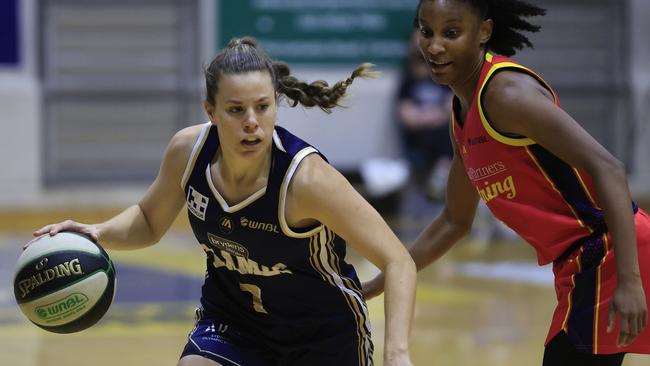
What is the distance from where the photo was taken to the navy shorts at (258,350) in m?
3.55

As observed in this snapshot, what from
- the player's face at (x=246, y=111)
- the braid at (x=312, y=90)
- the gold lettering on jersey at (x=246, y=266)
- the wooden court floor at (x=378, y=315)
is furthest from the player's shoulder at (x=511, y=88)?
the wooden court floor at (x=378, y=315)

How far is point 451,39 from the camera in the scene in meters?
3.40

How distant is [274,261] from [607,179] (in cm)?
103

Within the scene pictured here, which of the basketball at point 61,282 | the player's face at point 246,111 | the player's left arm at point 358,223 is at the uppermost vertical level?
the player's face at point 246,111

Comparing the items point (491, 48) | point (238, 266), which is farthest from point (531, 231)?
point (238, 266)

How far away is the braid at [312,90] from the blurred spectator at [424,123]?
7.84 m

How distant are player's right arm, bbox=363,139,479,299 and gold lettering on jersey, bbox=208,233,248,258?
1.80ft

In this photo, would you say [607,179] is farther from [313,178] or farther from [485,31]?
[313,178]

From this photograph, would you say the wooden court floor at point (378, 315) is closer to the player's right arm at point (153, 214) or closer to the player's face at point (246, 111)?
the player's right arm at point (153, 214)

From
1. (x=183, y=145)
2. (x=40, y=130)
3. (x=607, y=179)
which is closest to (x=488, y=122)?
(x=607, y=179)

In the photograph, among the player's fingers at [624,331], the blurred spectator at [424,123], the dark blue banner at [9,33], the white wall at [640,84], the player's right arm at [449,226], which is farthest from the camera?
the white wall at [640,84]

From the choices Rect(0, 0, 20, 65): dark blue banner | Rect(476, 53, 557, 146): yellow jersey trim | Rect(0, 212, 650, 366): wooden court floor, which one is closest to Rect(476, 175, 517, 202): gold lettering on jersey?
Rect(476, 53, 557, 146): yellow jersey trim


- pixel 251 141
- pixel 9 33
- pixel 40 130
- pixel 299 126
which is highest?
pixel 251 141

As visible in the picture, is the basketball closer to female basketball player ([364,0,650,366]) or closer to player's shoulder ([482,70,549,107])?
female basketball player ([364,0,650,366])
